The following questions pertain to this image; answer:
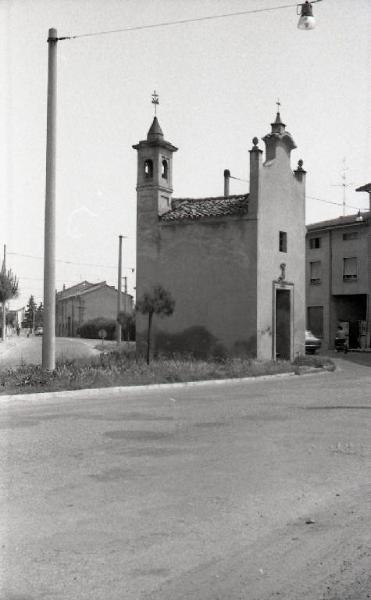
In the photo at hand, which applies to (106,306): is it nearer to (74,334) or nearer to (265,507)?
(74,334)

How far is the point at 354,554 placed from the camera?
15.4 feet

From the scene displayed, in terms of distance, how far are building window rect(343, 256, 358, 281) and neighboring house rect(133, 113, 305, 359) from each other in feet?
55.0

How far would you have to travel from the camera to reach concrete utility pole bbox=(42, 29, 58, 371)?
15031mm

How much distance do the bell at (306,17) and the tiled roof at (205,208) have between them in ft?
42.4

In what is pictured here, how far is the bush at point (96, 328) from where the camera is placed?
7029cm

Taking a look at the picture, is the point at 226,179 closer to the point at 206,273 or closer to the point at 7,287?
the point at 206,273

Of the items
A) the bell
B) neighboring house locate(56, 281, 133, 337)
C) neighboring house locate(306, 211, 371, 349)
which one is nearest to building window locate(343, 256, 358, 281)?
neighboring house locate(306, 211, 371, 349)

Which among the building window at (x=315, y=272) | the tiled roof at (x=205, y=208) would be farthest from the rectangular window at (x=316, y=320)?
the tiled roof at (x=205, y=208)

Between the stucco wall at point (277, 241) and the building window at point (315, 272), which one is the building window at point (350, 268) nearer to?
the building window at point (315, 272)

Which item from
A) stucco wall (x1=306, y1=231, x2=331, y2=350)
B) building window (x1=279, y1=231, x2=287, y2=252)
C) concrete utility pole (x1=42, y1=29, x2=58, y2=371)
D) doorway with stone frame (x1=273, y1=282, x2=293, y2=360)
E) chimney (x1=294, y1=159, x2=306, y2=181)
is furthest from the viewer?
stucco wall (x1=306, y1=231, x2=331, y2=350)

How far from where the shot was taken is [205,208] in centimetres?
2656

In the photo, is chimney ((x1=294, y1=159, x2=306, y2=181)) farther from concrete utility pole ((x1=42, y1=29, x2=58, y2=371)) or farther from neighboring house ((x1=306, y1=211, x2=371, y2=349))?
concrete utility pole ((x1=42, y1=29, x2=58, y2=371))

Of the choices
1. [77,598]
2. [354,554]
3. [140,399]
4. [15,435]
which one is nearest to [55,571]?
[77,598]

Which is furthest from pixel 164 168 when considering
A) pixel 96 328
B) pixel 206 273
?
pixel 96 328
